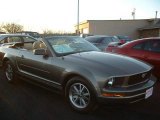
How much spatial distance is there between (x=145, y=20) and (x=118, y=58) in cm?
4198

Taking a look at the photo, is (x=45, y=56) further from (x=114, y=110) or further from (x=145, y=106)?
(x=145, y=106)

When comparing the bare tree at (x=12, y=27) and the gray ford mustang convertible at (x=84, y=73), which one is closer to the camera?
the gray ford mustang convertible at (x=84, y=73)

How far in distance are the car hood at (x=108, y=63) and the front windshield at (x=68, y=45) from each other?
1.10ft

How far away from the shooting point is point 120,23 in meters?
43.8

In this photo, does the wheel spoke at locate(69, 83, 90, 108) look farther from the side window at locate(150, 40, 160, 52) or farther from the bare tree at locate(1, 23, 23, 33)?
the bare tree at locate(1, 23, 23, 33)

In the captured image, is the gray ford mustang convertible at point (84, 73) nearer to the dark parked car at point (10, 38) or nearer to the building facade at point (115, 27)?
the dark parked car at point (10, 38)

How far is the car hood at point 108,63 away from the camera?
4582 millimetres

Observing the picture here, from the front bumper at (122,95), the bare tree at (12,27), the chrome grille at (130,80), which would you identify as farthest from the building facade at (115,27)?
the front bumper at (122,95)

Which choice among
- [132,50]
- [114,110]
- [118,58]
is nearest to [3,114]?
[114,110]

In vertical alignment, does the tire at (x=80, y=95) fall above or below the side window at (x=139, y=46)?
below

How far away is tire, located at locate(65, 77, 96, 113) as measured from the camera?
470cm

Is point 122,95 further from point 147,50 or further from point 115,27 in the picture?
point 115,27

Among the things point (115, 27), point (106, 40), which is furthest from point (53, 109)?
point (115, 27)

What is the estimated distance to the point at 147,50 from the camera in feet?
23.9
